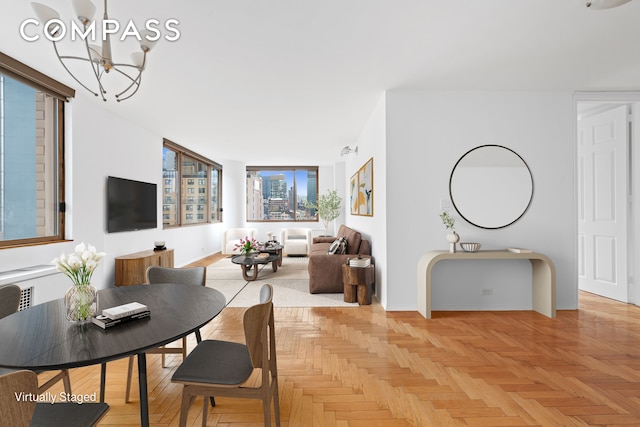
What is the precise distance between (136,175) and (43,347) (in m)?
4.65

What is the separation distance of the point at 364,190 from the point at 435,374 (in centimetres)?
349

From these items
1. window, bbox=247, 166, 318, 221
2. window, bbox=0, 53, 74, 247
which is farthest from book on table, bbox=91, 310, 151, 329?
window, bbox=247, 166, 318, 221

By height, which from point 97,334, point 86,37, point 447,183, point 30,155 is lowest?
→ point 97,334

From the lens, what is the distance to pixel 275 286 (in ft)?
16.6

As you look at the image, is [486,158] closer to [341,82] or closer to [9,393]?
[341,82]

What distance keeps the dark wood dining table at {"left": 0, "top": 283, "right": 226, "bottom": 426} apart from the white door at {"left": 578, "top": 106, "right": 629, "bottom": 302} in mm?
5018

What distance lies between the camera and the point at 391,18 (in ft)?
7.72

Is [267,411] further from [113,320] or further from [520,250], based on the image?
[520,250]

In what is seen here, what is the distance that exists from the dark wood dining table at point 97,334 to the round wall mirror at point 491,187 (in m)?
3.15

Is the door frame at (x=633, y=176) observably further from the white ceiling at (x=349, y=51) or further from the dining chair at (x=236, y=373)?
the dining chair at (x=236, y=373)

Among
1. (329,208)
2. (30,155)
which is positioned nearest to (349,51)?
(30,155)

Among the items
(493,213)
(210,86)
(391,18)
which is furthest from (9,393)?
(493,213)

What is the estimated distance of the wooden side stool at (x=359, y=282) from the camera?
406cm

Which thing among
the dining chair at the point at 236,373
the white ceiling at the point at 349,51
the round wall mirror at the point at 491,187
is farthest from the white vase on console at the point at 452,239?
the dining chair at the point at 236,373
